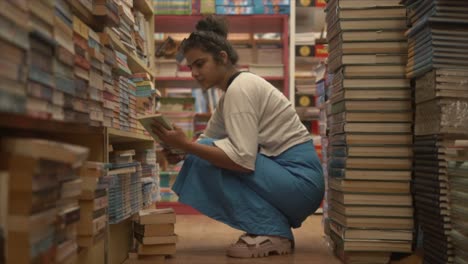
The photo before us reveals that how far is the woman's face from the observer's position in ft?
7.02

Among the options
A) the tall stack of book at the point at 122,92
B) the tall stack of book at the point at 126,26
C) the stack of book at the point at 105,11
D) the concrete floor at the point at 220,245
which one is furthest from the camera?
the tall stack of book at the point at 126,26

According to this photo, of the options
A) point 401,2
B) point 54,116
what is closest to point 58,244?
point 54,116

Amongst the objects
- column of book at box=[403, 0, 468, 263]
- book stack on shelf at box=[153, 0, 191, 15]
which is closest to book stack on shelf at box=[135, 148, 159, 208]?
column of book at box=[403, 0, 468, 263]

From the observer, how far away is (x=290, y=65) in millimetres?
3982

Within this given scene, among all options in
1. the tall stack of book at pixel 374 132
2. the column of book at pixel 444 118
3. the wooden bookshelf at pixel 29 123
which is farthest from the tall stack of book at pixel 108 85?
the column of book at pixel 444 118

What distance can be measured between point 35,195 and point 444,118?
1414 mm

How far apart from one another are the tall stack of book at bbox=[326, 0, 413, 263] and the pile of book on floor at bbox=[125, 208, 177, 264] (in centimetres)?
75

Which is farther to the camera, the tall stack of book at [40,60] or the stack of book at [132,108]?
the stack of book at [132,108]

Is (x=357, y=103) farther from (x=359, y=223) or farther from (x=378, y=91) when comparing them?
(x=359, y=223)

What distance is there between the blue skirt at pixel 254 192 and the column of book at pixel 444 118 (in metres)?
0.58

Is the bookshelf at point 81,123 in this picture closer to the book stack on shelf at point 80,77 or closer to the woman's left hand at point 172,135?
the book stack on shelf at point 80,77

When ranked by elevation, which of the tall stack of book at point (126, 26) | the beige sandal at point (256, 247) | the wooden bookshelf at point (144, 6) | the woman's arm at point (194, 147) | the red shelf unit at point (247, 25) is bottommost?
the beige sandal at point (256, 247)

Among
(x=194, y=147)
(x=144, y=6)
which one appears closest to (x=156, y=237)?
(x=194, y=147)

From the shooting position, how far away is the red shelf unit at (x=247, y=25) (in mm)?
Answer: 4016
